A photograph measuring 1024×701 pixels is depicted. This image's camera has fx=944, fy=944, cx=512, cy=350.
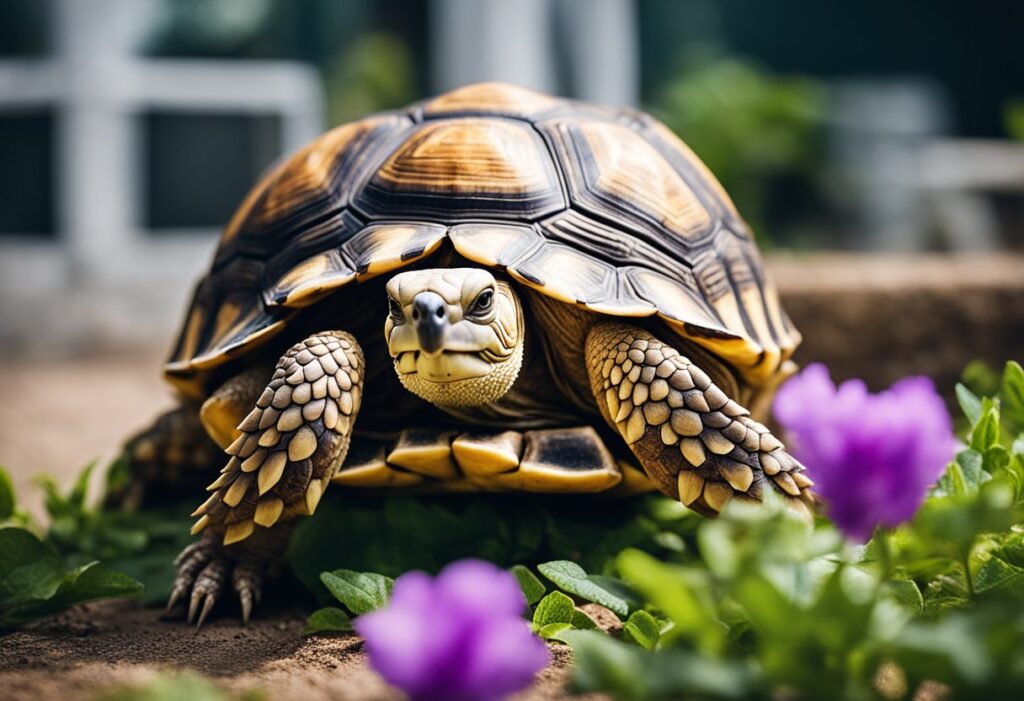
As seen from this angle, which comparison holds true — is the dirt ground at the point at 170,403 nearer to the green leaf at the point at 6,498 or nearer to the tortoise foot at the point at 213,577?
the tortoise foot at the point at 213,577

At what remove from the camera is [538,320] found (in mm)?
2172

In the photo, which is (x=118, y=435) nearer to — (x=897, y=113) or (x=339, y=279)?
(x=339, y=279)

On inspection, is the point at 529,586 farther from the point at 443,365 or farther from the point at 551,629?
the point at 443,365

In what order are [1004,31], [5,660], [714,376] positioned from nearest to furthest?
1. [5,660]
2. [714,376]
3. [1004,31]

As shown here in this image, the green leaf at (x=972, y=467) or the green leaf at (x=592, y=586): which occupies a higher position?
the green leaf at (x=972, y=467)

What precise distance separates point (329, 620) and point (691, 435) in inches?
31.3

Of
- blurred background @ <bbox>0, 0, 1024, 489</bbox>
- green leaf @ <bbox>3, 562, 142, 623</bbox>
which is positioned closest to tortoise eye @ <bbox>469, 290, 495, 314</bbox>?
green leaf @ <bbox>3, 562, 142, 623</bbox>

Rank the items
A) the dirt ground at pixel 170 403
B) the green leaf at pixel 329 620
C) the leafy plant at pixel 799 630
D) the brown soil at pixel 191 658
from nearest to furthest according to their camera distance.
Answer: the leafy plant at pixel 799 630, the brown soil at pixel 191 658, the dirt ground at pixel 170 403, the green leaf at pixel 329 620

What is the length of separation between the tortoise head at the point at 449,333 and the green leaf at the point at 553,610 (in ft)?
1.52

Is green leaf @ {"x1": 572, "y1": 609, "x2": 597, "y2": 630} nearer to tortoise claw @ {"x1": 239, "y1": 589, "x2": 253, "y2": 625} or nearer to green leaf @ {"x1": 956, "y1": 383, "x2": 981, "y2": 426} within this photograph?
tortoise claw @ {"x1": 239, "y1": 589, "x2": 253, "y2": 625}

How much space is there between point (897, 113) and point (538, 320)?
30.2 feet

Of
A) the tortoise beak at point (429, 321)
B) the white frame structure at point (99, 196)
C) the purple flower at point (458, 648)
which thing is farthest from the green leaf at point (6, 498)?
the white frame structure at point (99, 196)

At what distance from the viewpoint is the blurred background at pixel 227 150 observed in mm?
6832

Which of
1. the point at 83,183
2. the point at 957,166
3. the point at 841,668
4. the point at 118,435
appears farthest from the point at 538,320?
the point at 957,166
